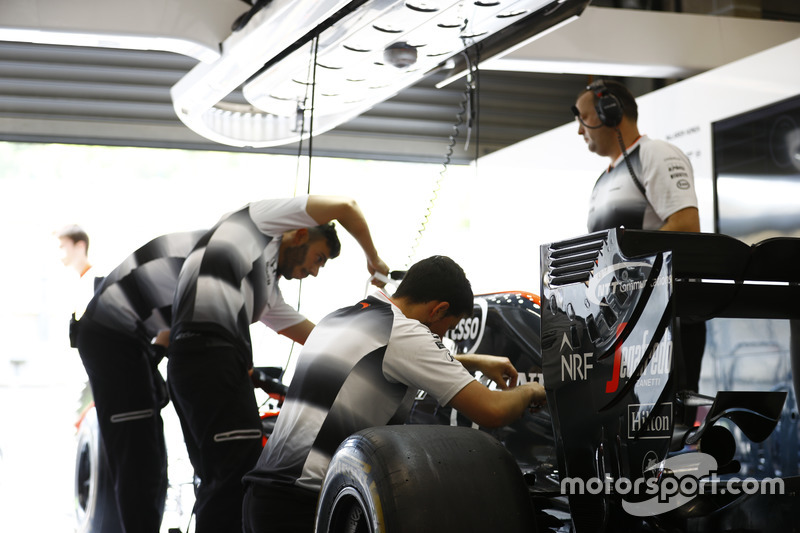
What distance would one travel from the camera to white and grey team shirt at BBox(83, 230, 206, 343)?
3162 millimetres

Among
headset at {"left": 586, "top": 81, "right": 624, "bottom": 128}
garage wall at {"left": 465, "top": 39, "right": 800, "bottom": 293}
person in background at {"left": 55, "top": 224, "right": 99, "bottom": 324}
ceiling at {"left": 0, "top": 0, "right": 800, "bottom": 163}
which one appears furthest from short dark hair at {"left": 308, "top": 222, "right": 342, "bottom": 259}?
person in background at {"left": 55, "top": 224, "right": 99, "bottom": 324}

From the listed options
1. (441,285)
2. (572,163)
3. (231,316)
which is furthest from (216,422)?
(572,163)

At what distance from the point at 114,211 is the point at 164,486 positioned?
→ 3767mm

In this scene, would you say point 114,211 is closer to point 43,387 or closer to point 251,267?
point 43,387

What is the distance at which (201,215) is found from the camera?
6742 millimetres

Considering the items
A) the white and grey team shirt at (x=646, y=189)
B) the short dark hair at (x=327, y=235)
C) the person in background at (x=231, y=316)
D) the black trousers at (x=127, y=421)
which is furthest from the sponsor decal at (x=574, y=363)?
the black trousers at (x=127, y=421)

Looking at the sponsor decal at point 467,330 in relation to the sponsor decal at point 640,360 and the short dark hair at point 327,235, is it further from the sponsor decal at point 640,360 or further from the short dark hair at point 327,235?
the sponsor decal at point 640,360

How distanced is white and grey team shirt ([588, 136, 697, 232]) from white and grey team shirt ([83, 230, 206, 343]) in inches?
56.2

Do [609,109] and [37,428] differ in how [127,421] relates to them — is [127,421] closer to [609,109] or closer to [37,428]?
[609,109]

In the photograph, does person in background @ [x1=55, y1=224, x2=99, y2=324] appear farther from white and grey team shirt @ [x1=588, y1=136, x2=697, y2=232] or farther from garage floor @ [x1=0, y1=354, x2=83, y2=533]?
white and grey team shirt @ [x1=588, y1=136, x2=697, y2=232]

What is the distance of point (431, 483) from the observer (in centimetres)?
137

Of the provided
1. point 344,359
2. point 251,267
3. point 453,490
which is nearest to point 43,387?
point 251,267

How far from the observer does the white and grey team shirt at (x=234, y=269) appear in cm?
263

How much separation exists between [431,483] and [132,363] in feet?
6.84
